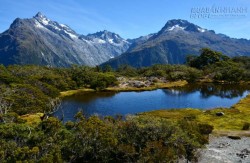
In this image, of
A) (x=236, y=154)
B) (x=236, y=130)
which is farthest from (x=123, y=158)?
(x=236, y=130)

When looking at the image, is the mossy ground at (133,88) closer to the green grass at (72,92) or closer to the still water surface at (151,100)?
the green grass at (72,92)

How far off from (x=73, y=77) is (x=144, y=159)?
139252 mm

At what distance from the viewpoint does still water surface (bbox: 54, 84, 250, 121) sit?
115062mm

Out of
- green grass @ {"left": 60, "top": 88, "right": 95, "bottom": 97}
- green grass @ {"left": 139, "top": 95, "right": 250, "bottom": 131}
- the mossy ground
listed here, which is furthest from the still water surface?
green grass @ {"left": 139, "top": 95, "right": 250, "bottom": 131}

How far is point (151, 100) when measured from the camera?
13825 cm

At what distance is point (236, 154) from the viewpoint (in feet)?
190

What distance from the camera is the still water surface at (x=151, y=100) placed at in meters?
115

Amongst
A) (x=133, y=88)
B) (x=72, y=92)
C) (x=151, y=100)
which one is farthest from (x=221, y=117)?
(x=133, y=88)

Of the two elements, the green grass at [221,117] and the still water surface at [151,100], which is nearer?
the green grass at [221,117]

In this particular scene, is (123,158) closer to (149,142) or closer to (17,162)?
(149,142)

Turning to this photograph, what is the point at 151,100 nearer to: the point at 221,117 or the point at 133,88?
the point at 133,88

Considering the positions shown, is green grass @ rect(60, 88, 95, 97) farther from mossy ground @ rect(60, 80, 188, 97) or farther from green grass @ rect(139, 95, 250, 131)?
A: green grass @ rect(139, 95, 250, 131)

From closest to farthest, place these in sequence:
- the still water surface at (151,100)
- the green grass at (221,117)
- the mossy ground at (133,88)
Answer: the green grass at (221,117)
the still water surface at (151,100)
the mossy ground at (133,88)

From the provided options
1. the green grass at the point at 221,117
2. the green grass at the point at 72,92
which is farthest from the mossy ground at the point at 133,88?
the green grass at the point at 221,117
